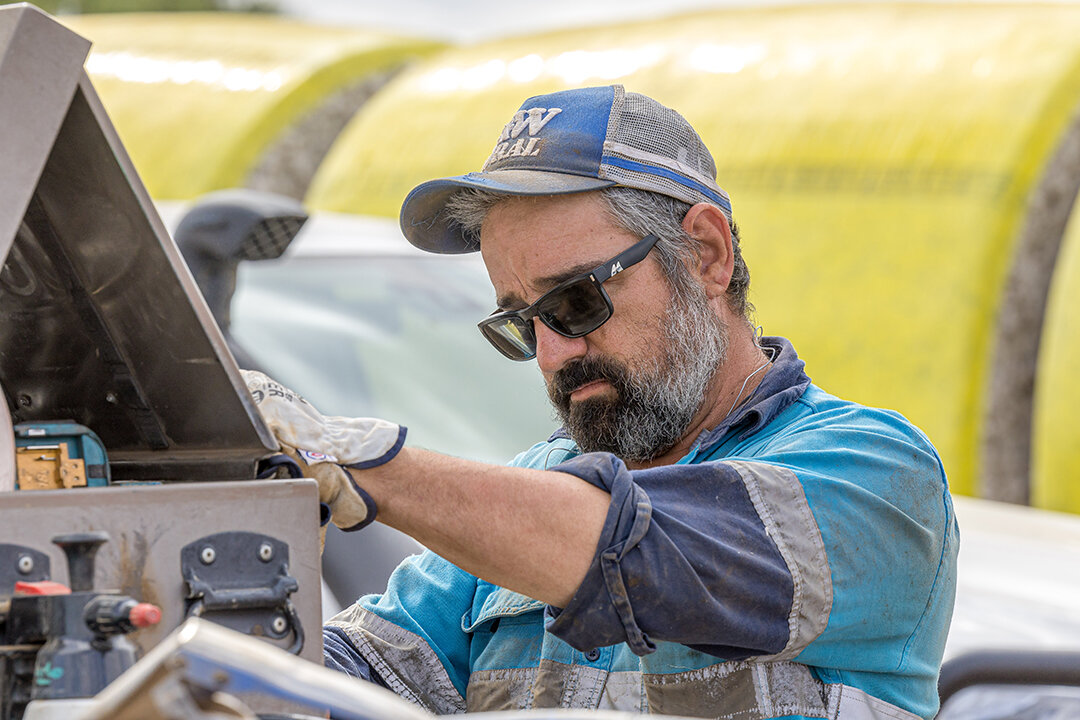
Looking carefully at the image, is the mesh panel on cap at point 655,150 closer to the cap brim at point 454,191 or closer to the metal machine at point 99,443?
the cap brim at point 454,191

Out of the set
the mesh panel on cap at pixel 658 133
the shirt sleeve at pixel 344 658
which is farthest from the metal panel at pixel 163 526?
the mesh panel on cap at pixel 658 133

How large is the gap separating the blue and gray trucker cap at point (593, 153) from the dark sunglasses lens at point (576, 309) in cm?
15

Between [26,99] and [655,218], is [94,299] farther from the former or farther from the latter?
[655,218]

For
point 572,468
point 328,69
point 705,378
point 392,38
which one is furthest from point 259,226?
point 392,38

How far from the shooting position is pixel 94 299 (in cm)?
163

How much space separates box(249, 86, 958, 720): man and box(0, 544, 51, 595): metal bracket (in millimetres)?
318

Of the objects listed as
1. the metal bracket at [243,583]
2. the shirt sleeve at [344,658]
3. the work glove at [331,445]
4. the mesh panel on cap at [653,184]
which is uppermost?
the mesh panel on cap at [653,184]

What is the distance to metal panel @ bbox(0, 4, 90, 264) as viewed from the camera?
1.34m

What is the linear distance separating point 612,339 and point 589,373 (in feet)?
0.21

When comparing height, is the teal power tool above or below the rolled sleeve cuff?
above

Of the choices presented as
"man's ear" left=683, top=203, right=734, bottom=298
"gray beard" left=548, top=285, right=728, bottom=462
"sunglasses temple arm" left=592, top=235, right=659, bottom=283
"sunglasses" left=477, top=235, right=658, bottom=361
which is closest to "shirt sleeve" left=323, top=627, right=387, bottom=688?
"gray beard" left=548, top=285, right=728, bottom=462

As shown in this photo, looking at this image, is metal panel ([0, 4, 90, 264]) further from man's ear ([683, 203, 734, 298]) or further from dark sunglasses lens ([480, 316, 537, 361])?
man's ear ([683, 203, 734, 298])

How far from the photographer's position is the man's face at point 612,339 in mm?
2082

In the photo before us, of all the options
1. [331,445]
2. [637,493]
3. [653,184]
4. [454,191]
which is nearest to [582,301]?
[653,184]
